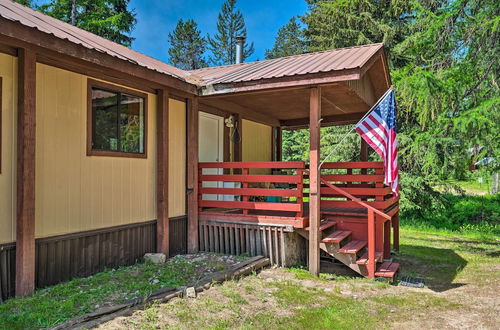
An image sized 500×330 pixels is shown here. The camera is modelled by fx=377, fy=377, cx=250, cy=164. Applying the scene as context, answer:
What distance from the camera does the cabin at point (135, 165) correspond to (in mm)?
4082

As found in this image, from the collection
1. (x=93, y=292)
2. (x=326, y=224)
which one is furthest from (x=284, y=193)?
(x=93, y=292)

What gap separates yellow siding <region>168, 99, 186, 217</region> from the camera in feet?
20.8

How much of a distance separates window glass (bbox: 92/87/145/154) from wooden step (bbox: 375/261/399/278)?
4047 millimetres

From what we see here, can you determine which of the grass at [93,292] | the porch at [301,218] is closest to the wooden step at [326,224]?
the porch at [301,218]

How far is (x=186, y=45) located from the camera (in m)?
34.2

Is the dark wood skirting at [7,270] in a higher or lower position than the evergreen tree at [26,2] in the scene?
lower

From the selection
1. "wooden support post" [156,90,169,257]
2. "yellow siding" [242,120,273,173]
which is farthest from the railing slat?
"yellow siding" [242,120,273,173]

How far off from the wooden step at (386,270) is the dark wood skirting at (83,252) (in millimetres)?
3333

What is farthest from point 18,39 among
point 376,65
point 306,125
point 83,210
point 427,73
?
point 306,125

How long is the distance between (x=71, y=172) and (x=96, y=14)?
16.4 m

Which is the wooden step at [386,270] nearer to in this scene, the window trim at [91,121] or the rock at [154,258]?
the rock at [154,258]

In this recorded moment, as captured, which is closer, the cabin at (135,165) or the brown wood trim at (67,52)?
the brown wood trim at (67,52)

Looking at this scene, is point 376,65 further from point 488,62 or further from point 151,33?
point 151,33

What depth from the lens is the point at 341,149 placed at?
14.6 meters
